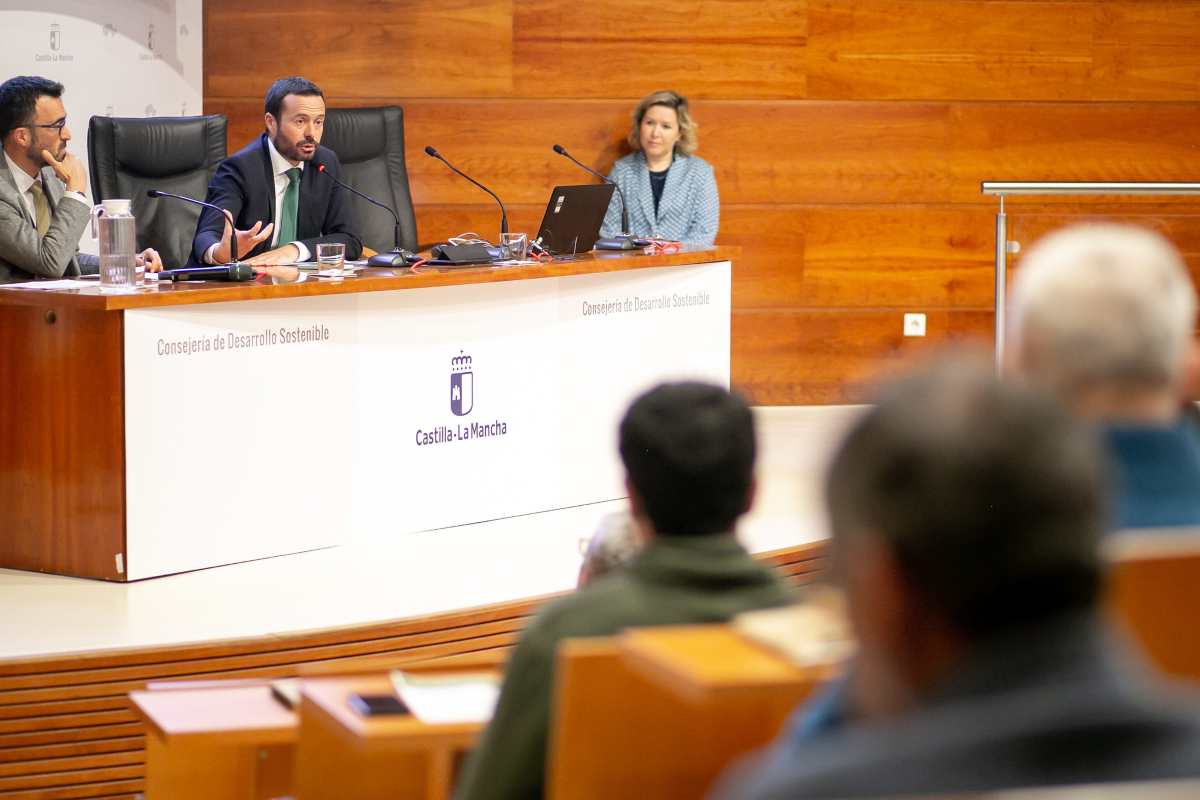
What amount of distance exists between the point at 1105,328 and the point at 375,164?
475 cm

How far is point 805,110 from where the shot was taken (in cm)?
661

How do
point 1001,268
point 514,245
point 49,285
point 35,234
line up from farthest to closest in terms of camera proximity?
point 1001,268 → point 514,245 → point 35,234 → point 49,285

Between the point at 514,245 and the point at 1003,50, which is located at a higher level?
the point at 1003,50

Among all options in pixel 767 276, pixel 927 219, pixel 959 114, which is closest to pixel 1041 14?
pixel 959 114

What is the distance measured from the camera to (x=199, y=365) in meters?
→ 3.82

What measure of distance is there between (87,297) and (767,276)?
3674 mm

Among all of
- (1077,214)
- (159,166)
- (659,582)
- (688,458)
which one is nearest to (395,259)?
(159,166)

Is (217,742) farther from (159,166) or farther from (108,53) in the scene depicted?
(108,53)

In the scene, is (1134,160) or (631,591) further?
(1134,160)

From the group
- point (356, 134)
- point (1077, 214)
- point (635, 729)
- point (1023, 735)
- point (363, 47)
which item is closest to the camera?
point (1023, 735)

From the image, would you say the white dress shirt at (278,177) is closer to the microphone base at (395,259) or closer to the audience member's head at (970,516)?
the microphone base at (395,259)

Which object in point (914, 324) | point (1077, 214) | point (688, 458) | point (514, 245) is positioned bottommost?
point (688, 458)

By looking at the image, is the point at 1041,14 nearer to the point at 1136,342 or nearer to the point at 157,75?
the point at 157,75

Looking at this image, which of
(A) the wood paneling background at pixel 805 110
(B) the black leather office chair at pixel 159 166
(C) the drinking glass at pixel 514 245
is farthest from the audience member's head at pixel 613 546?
(A) the wood paneling background at pixel 805 110
